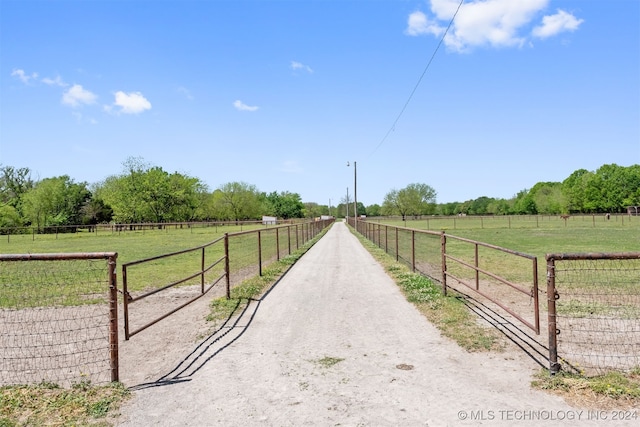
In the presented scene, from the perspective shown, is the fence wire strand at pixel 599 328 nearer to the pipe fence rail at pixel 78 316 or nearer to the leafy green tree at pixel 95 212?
the pipe fence rail at pixel 78 316

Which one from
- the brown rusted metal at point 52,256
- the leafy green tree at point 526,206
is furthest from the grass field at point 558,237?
the leafy green tree at point 526,206

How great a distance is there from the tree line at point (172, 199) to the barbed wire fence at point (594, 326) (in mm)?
38519

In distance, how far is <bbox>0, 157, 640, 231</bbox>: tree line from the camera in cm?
6262

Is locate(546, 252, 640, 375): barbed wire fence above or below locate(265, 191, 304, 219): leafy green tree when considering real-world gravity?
below

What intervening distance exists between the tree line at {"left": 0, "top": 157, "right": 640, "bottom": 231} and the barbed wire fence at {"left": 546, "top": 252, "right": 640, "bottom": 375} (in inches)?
1517

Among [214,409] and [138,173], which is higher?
[138,173]

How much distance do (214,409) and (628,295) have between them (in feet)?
26.3

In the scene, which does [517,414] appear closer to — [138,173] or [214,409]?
[214,409]

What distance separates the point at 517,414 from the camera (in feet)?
10.5

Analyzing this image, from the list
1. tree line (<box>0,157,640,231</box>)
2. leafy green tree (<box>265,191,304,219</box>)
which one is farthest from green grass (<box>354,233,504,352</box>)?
leafy green tree (<box>265,191,304,219</box>)

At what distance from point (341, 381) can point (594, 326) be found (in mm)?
4244

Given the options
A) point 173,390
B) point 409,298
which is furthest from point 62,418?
point 409,298

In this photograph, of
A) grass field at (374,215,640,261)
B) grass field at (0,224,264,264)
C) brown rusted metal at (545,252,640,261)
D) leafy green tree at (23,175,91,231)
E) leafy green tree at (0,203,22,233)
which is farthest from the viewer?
leafy green tree at (23,175,91,231)

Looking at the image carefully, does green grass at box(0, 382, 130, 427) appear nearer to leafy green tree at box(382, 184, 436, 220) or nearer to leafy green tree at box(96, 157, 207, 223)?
leafy green tree at box(96, 157, 207, 223)
